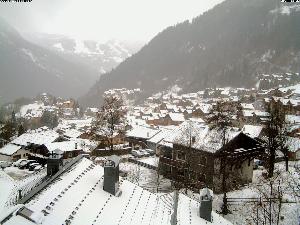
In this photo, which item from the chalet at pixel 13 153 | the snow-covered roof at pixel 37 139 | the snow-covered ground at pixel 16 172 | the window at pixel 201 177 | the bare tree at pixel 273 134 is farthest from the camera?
the snow-covered roof at pixel 37 139

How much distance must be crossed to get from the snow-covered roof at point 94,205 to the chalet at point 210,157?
19.2 m

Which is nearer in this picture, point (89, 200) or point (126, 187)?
point (89, 200)

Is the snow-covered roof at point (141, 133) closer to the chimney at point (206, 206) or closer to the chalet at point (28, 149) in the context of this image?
the chalet at point (28, 149)

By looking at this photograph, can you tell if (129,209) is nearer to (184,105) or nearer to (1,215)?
(1,215)

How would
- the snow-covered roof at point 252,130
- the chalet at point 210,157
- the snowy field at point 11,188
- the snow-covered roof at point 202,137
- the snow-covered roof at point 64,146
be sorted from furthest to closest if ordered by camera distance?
the snow-covered roof at point 252,130, the snow-covered roof at point 64,146, the snow-covered roof at point 202,137, the chalet at point 210,157, the snowy field at point 11,188

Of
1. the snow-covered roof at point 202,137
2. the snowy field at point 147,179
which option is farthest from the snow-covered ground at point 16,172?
the snow-covered roof at point 202,137

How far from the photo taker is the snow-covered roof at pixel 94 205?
528 inches

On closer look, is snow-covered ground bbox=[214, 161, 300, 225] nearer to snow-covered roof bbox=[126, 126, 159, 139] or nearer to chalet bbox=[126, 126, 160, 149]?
chalet bbox=[126, 126, 160, 149]

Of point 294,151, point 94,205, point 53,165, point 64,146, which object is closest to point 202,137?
point 294,151

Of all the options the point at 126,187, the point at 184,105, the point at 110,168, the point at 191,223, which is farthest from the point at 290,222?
the point at 184,105

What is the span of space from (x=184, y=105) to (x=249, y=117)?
216ft

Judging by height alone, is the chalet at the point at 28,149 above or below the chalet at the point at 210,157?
below

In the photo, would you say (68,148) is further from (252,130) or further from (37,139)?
(252,130)

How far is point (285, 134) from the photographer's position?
1736 inches
